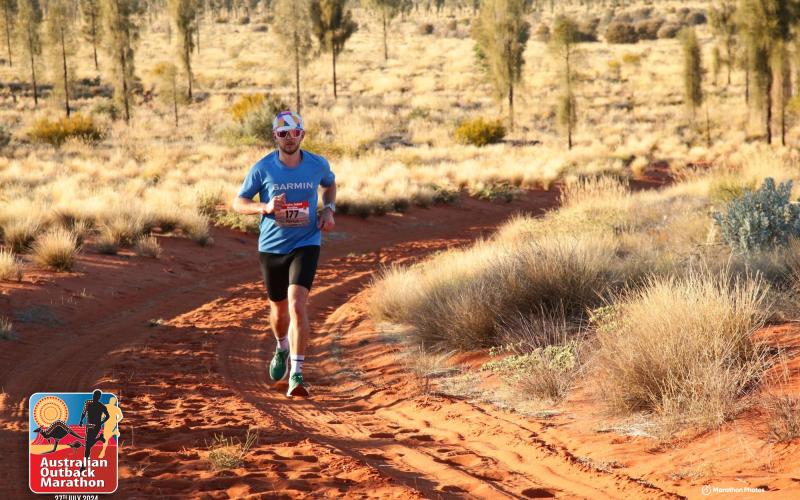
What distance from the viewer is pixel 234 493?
14.1ft

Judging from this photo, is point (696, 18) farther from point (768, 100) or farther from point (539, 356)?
point (539, 356)

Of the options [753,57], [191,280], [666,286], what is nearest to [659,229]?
[666,286]

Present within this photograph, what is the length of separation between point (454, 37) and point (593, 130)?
167 ft

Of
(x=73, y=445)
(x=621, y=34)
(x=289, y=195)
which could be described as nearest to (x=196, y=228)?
(x=289, y=195)

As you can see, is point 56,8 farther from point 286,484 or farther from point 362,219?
point 286,484

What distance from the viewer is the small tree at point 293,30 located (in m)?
42.9

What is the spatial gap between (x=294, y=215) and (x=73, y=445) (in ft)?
8.04

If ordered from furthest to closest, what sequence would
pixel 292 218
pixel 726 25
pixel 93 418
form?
pixel 726 25
pixel 292 218
pixel 93 418

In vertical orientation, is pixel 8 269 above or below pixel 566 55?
below

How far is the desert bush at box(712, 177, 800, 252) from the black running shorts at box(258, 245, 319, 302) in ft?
19.2

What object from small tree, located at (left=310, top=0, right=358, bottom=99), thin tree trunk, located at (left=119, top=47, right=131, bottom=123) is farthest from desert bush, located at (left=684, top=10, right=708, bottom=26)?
thin tree trunk, located at (left=119, top=47, right=131, bottom=123)

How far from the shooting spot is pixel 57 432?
4.78 metres

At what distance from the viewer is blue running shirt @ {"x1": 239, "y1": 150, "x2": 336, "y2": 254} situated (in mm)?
6336

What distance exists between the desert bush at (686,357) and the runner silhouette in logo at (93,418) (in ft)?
11.2
